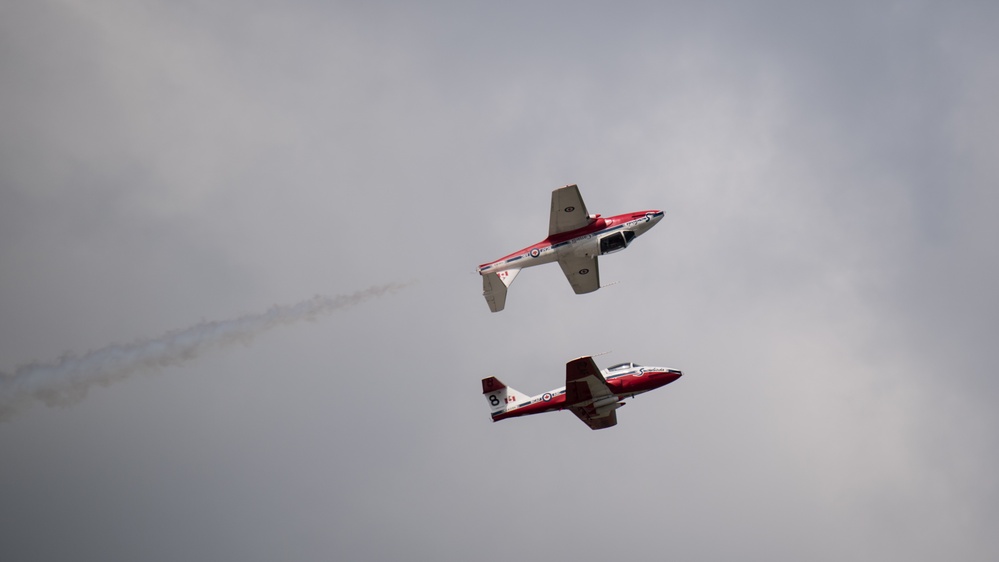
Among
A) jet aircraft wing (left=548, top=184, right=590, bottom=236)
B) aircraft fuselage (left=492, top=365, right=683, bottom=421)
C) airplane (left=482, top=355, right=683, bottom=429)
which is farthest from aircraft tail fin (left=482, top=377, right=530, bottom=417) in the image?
jet aircraft wing (left=548, top=184, right=590, bottom=236)

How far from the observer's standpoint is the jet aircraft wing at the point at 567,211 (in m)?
59.1

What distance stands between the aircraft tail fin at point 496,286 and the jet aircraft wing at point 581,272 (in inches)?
137

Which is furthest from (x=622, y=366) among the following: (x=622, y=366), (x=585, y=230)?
(x=585, y=230)

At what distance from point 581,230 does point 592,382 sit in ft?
29.7

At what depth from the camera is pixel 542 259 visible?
6141 cm

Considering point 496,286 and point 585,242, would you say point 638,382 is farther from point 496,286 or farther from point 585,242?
point 496,286

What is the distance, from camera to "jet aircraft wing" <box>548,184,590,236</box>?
194 ft

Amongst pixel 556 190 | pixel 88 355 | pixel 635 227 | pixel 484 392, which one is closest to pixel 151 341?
pixel 88 355

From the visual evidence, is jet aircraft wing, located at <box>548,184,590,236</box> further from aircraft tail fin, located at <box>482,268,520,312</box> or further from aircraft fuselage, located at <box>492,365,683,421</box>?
aircraft fuselage, located at <box>492,365,683,421</box>

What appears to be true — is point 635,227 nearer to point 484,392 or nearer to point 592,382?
point 592,382

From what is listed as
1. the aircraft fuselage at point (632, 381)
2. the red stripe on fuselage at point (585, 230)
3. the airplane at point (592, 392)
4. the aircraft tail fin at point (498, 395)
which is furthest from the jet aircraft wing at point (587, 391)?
the red stripe on fuselage at point (585, 230)

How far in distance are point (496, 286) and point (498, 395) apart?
8378 millimetres

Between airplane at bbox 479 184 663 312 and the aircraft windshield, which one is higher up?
airplane at bbox 479 184 663 312

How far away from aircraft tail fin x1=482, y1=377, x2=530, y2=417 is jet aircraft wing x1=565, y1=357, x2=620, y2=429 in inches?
166
